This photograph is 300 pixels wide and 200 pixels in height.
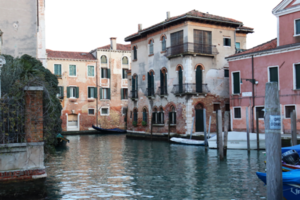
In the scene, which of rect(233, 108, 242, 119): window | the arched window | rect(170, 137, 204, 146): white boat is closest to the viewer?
rect(170, 137, 204, 146): white boat

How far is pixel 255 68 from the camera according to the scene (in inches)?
888

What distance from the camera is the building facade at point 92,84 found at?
37.8 meters

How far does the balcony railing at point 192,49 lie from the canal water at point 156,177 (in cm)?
953

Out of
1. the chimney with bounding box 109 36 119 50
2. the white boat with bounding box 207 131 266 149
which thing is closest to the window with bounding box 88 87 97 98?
the chimney with bounding box 109 36 119 50

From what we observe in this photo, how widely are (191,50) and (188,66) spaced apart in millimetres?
1075

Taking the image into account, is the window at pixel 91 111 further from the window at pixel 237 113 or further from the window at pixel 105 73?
the window at pixel 237 113

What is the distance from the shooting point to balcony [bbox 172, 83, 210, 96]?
2534cm

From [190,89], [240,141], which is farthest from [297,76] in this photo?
[190,89]

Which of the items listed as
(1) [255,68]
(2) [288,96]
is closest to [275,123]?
(2) [288,96]

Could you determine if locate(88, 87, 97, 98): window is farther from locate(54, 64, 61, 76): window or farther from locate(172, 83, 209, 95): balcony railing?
locate(172, 83, 209, 95): balcony railing

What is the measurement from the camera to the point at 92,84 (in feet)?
128

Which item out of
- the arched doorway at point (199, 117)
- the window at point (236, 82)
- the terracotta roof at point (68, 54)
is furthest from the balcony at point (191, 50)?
the terracotta roof at point (68, 54)

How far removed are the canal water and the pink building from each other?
5009mm

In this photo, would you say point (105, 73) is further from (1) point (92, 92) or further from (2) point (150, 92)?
(2) point (150, 92)
